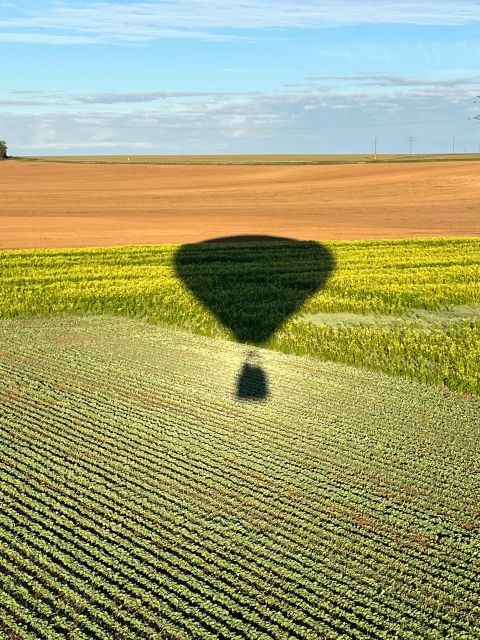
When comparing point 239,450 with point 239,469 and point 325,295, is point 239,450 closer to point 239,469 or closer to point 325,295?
point 239,469

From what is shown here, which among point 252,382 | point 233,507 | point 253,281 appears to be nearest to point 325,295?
point 253,281

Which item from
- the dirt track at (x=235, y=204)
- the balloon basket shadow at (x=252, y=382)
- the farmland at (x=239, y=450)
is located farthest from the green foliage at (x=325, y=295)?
the dirt track at (x=235, y=204)

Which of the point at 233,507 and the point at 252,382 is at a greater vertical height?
the point at 252,382

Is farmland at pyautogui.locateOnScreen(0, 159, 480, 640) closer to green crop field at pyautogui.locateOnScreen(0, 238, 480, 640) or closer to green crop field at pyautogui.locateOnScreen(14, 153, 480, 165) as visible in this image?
green crop field at pyautogui.locateOnScreen(0, 238, 480, 640)

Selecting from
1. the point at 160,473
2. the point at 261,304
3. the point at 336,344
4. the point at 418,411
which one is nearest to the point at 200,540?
the point at 160,473

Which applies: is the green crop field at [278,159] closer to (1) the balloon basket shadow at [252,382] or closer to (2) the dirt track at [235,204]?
(2) the dirt track at [235,204]

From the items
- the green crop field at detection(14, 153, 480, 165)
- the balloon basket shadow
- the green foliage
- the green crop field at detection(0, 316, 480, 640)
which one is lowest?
the green crop field at detection(0, 316, 480, 640)

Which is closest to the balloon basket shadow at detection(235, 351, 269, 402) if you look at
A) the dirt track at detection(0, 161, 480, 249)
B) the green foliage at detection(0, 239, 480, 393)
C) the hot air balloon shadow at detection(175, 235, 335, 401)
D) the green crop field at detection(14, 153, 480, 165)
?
the hot air balloon shadow at detection(175, 235, 335, 401)

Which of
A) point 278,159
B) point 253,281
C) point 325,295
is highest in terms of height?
point 278,159
